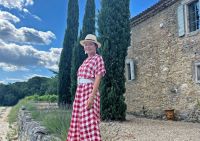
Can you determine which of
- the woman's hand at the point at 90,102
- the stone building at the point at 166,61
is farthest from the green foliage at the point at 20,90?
the woman's hand at the point at 90,102

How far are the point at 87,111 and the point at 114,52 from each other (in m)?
5.74

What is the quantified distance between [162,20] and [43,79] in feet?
111

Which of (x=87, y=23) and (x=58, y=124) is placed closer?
(x=58, y=124)

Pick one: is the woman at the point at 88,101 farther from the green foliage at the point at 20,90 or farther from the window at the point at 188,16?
the green foliage at the point at 20,90

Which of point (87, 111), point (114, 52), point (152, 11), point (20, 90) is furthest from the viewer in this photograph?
point (20, 90)

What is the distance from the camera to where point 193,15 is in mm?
12062

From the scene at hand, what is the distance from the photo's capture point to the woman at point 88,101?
4.73 m

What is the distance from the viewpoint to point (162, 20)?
1338 cm

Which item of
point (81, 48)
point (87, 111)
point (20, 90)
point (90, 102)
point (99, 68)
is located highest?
point (81, 48)

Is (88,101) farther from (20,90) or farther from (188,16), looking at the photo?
(20,90)

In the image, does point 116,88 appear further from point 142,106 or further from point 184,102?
point 142,106

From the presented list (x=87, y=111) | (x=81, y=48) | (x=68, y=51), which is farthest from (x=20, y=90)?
(x=87, y=111)

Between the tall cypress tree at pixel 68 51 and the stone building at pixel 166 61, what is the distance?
3433 mm

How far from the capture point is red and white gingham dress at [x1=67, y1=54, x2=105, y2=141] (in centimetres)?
476
